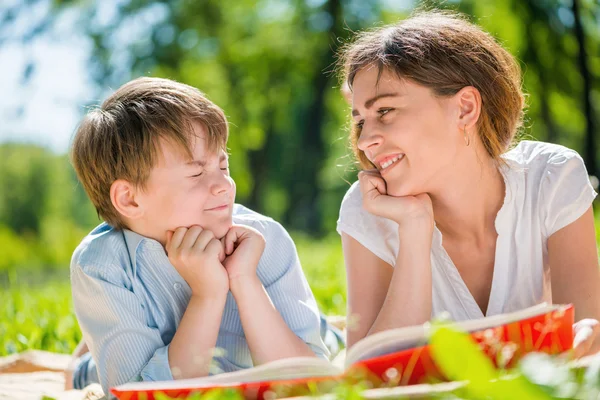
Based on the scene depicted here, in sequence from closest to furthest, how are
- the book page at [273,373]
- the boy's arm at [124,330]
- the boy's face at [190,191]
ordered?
the book page at [273,373], the boy's arm at [124,330], the boy's face at [190,191]

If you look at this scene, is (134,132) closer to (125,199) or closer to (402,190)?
(125,199)

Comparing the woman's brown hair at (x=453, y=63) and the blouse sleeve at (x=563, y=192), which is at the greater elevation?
the woman's brown hair at (x=453, y=63)

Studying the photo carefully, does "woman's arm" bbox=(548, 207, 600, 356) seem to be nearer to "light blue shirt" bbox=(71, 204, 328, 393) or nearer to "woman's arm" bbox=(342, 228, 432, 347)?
"woman's arm" bbox=(342, 228, 432, 347)

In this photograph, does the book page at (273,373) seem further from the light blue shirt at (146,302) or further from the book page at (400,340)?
the light blue shirt at (146,302)

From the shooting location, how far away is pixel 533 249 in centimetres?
273

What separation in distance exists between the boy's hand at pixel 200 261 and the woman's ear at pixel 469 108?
1066 millimetres

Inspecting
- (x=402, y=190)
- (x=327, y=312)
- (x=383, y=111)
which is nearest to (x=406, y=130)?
(x=383, y=111)

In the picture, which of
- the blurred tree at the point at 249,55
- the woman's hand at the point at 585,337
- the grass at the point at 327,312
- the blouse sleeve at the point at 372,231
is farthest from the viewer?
the blurred tree at the point at 249,55

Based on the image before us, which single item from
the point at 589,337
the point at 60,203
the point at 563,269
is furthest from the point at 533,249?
the point at 60,203

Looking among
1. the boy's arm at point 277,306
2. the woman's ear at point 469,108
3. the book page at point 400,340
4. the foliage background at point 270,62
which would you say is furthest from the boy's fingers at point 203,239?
the foliage background at point 270,62

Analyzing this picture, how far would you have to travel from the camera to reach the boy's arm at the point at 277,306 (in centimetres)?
234

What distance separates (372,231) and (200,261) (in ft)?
2.64

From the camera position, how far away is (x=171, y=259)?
2.42 metres

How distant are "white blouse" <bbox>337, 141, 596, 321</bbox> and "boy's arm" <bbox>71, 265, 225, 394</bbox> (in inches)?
32.7
